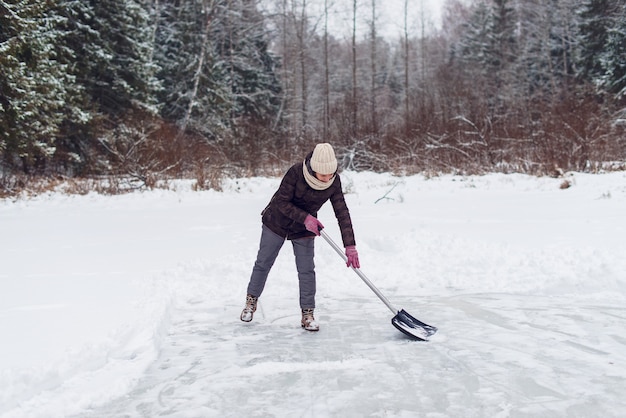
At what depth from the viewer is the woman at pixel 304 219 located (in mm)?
4062

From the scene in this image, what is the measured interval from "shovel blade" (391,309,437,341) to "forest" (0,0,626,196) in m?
10.3

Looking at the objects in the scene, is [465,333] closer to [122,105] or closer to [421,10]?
[122,105]

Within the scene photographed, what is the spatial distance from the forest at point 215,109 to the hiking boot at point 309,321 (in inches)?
385

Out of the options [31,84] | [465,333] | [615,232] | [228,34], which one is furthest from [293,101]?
[465,333]

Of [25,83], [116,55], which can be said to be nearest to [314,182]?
[25,83]

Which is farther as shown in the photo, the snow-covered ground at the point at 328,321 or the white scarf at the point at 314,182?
the white scarf at the point at 314,182

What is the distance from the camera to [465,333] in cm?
421

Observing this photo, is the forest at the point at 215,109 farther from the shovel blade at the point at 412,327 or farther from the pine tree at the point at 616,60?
the shovel blade at the point at 412,327

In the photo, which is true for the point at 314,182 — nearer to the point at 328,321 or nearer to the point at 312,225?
the point at 312,225

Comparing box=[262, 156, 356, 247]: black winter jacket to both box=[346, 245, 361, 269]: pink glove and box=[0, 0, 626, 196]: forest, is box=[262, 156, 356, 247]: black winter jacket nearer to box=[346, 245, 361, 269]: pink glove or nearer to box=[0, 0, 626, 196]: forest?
box=[346, 245, 361, 269]: pink glove

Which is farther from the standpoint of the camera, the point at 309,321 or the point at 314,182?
the point at 309,321

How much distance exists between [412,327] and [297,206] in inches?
50.0

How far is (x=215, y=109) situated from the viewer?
23516 millimetres

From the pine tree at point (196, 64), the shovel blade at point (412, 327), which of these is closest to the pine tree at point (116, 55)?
the pine tree at point (196, 64)
